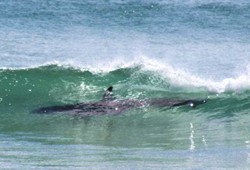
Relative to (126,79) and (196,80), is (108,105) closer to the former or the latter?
(126,79)

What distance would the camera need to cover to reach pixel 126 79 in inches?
923

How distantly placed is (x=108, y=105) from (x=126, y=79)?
2.91 meters

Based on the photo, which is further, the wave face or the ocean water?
the wave face

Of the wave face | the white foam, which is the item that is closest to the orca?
the wave face

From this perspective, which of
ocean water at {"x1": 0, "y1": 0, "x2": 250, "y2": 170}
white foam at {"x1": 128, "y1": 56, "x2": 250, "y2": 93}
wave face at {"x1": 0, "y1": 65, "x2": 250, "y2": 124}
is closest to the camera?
ocean water at {"x1": 0, "y1": 0, "x2": 250, "y2": 170}

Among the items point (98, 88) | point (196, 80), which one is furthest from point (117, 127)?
point (196, 80)

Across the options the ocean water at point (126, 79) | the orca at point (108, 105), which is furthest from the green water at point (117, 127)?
the orca at point (108, 105)

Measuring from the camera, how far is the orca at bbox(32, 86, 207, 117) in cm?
2033

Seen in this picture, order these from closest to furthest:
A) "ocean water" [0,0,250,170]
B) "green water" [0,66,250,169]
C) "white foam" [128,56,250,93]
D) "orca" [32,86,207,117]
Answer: "green water" [0,66,250,169]
"ocean water" [0,0,250,170]
"orca" [32,86,207,117]
"white foam" [128,56,250,93]

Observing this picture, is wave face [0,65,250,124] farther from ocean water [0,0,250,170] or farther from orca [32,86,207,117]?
orca [32,86,207,117]

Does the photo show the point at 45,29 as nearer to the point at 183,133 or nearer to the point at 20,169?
the point at 183,133

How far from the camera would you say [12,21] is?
31.1 m

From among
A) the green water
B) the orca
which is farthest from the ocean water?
the orca

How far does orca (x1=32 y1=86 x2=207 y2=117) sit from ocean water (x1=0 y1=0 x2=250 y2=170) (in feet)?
0.84
